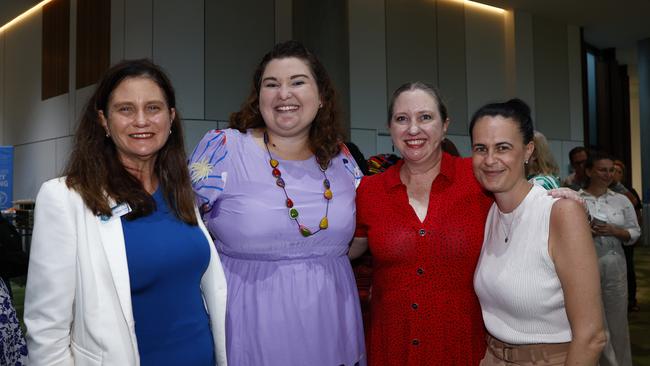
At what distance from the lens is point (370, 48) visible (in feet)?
24.6

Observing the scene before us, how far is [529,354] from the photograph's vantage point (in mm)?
1666

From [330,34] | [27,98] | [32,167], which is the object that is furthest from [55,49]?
[330,34]

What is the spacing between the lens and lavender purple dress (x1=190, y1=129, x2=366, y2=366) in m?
1.85

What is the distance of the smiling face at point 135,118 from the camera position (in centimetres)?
161

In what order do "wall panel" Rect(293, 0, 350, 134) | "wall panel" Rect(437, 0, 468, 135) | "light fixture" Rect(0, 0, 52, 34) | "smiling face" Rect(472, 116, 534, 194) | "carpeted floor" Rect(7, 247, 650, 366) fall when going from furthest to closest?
"light fixture" Rect(0, 0, 52, 34)
"wall panel" Rect(437, 0, 468, 135)
"wall panel" Rect(293, 0, 350, 134)
"carpeted floor" Rect(7, 247, 650, 366)
"smiling face" Rect(472, 116, 534, 194)

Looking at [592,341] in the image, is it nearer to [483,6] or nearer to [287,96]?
[287,96]

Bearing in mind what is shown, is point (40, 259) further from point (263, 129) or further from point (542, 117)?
point (542, 117)

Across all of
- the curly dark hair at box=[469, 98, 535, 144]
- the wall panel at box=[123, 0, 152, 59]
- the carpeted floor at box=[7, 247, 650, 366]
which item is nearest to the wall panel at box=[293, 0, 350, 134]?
the wall panel at box=[123, 0, 152, 59]

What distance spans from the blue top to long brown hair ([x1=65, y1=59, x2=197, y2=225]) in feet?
0.16

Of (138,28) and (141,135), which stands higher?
(138,28)

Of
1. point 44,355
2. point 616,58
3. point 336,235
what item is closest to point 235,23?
point 336,235

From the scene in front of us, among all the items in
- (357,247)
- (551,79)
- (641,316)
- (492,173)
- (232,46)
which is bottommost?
(641,316)

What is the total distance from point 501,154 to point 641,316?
523 centimetres

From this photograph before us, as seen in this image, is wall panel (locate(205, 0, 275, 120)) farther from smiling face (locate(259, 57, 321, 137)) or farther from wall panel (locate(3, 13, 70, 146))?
smiling face (locate(259, 57, 321, 137))
